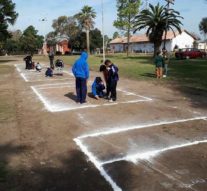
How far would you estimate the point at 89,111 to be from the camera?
10.7m

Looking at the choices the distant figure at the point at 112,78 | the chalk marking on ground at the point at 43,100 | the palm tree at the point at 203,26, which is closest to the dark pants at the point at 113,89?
the distant figure at the point at 112,78

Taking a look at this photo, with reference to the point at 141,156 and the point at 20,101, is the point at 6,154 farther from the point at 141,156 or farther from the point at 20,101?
the point at 20,101

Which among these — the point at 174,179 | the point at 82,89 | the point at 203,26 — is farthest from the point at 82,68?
the point at 203,26

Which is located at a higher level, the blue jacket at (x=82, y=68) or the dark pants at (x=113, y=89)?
the blue jacket at (x=82, y=68)

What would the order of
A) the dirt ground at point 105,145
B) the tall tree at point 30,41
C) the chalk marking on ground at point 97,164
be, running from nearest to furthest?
1. the chalk marking on ground at point 97,164
2. the dirt ground at point 105,145
3. the tall tree at point 30,41

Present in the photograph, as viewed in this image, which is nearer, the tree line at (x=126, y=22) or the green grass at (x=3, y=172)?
the green grass at (x=3, y=172)

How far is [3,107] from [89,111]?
10.3 feet

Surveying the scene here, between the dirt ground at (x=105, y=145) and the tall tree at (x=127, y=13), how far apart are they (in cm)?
5342

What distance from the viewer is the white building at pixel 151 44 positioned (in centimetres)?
9888

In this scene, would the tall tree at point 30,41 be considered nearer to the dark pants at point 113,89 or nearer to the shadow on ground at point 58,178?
the dark pants at point 113,89

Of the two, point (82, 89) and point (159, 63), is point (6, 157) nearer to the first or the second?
point (82, 89)

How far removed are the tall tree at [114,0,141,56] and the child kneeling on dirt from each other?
52.4 meters

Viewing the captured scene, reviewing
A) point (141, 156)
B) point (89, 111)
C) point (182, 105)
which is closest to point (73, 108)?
point (89, 111)

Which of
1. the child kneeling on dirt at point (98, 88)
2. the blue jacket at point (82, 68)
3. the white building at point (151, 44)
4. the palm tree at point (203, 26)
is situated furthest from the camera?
the white building at point (151, 44)
